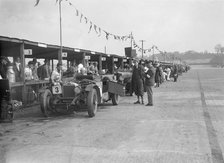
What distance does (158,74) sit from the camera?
21016mm

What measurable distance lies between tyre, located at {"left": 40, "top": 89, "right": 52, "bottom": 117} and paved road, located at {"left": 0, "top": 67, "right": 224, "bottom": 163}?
0.31 metres

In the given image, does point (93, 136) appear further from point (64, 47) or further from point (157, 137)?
point (64, 47)

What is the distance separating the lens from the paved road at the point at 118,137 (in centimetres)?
471

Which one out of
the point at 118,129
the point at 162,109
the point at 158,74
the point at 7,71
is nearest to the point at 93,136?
the point at 118,129

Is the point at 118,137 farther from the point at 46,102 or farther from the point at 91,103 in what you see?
the point at 46,102

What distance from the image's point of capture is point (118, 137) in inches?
234

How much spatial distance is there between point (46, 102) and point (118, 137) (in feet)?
10.6

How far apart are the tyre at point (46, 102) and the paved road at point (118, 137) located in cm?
31

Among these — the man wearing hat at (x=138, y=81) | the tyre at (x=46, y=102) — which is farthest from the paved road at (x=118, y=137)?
Result: the man wearing hat at (x=138, y=81)

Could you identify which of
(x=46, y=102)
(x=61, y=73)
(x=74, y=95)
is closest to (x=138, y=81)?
(x=61, y=73)

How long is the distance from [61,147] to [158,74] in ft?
53.8

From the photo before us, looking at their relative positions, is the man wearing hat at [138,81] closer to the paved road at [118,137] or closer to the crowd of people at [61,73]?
the crowd of people at [61,73]

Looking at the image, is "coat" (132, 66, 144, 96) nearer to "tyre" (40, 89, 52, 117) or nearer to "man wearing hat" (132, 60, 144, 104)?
"man wearing hat" (132, 60, 144, 104)

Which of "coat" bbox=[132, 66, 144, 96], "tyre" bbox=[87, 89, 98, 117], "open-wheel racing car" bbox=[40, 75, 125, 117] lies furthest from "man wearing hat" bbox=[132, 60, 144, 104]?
"tyre" bbox=[87, 89, 98, 117]
